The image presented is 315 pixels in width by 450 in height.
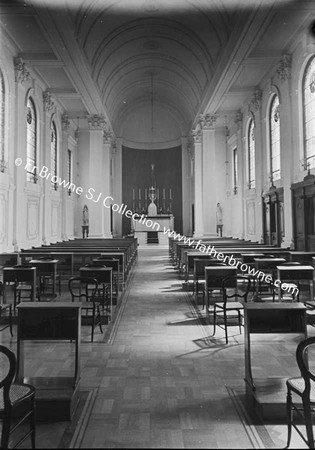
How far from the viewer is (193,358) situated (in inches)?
177

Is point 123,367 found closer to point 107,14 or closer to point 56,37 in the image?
point 56,37

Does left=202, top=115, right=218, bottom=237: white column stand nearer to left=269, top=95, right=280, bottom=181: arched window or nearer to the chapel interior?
the chapel interior

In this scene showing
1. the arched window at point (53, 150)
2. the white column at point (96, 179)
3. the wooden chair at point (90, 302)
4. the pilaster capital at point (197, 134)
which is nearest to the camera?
the wooden chair at point (90, 302)

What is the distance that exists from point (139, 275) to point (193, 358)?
23.5 feet

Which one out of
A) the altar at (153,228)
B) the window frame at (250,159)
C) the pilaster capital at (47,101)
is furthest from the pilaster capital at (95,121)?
the altar at (153,228)

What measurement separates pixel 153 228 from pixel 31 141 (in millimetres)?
11549

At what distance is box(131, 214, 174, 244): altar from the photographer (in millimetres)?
24469

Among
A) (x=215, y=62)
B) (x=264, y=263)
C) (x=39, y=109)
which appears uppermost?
(x=215, y=62)

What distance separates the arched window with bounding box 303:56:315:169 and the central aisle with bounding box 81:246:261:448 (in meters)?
7.43

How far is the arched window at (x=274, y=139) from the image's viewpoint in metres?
14.5

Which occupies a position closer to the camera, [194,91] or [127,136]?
[194,91]

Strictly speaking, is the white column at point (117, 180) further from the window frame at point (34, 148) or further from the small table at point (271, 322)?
the small table at point (271, 322)

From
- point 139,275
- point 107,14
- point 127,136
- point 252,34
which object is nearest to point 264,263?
point 139,275

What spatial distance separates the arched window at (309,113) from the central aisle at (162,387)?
743cm
